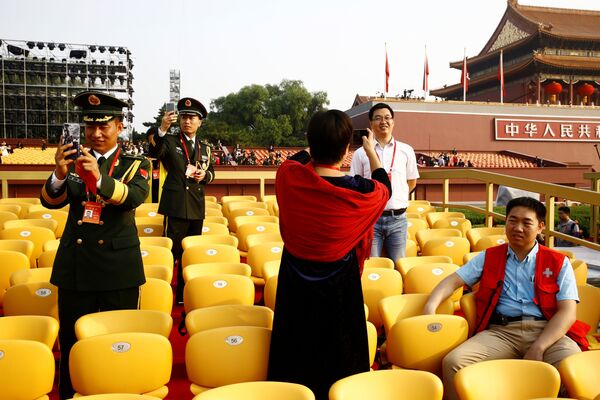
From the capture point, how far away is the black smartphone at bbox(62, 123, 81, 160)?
239cm

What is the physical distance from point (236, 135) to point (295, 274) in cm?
3405

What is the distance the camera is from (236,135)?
35.8 meters

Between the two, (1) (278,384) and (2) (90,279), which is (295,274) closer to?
(1) (278,384)

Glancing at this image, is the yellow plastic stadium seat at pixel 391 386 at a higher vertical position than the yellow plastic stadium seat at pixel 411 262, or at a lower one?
lower

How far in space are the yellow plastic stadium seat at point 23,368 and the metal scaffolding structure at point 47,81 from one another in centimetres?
4056

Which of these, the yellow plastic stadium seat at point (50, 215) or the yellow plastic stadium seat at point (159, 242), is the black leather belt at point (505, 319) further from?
the yellow plastic stadium seat at point (50, 215)

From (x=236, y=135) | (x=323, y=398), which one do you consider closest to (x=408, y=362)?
(x=323, y=398)

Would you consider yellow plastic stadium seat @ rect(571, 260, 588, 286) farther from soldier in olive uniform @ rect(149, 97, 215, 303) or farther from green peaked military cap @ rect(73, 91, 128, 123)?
green peaked military cap @ rect(73, 91, 128, 123)

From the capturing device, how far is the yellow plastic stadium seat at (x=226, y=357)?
2.48 meters

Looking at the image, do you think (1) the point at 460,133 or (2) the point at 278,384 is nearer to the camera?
(2) the point at 278,384

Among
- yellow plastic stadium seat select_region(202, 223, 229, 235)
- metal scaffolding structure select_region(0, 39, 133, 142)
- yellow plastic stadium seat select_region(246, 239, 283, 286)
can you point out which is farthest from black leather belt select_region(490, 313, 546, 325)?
metal scaffolding structure select_region(0, 39, 133, 142)

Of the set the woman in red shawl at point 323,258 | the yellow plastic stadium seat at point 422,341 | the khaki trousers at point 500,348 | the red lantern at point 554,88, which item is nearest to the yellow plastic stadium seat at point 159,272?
the woman in red shawl at point 323,258

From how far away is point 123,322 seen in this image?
8.77 feet

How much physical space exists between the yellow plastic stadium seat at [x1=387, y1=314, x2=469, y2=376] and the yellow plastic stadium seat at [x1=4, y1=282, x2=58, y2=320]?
77.1 inches
